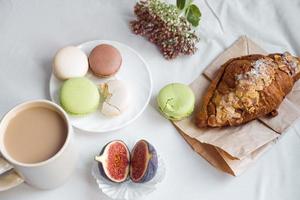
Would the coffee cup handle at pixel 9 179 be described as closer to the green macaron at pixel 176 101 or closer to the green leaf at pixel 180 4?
the green macaron at pixel 176 101

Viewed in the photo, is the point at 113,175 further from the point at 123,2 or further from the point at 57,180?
the point at 123,2

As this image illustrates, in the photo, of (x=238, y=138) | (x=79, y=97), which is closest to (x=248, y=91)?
(x=238, y=138)

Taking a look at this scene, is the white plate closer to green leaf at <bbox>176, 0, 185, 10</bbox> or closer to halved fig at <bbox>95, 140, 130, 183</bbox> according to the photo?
halved fig at <bbox>95, 140, 130, 183</bbox>

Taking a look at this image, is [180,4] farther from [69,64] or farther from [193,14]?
[69,64]

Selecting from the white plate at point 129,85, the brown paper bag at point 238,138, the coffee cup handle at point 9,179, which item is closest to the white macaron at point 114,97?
the white plate at point 129,85

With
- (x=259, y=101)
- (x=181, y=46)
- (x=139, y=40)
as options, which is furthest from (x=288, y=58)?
(x=139, y=40)
